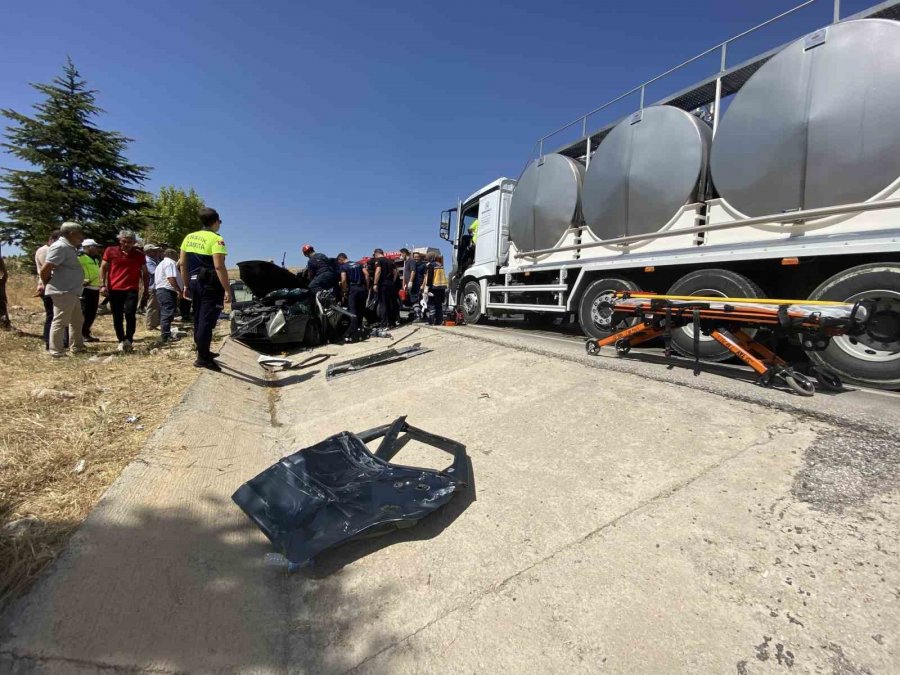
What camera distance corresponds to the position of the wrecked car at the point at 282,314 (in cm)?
616

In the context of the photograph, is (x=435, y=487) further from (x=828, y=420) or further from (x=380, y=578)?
(x=828, y=420)

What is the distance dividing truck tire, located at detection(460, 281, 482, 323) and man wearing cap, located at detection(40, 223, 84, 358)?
6374 millimetres

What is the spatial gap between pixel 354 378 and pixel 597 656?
370 centimetres

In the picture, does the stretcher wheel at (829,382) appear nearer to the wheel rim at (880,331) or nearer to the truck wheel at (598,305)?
the wheel rim at (880,331)

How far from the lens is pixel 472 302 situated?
352 inches

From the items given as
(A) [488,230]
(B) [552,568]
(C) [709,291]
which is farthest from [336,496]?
(A) [488,230]

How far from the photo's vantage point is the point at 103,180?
18.8 metres

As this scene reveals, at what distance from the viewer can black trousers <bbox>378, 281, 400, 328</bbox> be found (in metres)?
8.10

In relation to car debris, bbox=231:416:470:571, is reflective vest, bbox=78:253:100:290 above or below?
above

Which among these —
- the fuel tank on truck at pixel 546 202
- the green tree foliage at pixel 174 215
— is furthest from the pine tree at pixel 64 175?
the fuel tank on truck at pixel 546 202

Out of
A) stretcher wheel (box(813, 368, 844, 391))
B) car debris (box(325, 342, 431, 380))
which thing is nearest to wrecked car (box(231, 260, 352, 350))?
car debris (box(325, 342, 431, 380))

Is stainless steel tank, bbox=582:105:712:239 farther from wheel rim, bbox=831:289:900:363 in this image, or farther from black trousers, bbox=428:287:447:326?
black trousers, bbox=428:287:447:326

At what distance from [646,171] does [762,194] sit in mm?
1328

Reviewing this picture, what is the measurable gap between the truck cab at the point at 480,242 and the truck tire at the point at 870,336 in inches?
205
